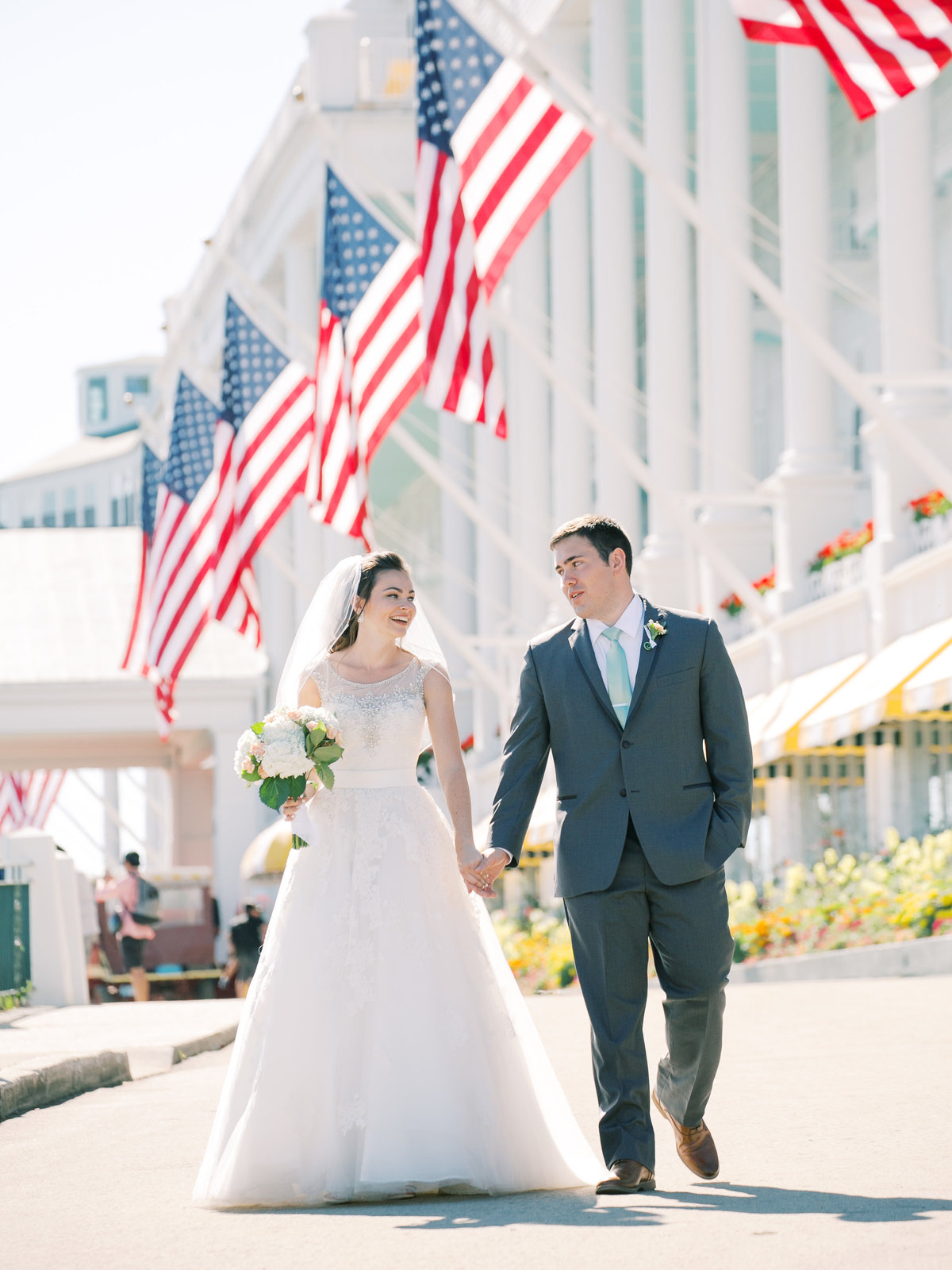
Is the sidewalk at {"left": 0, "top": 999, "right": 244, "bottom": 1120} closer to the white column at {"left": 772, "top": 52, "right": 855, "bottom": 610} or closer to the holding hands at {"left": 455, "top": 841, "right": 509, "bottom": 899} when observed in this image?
the holding hands at {"left": 455, "top": 841, "right": 509, "bottom": 899}

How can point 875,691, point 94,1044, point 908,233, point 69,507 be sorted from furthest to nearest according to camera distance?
point 69,507
point 908,233
point 875,691
point 94,1044

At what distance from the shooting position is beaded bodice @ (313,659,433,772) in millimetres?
7016

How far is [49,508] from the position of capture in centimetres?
8650

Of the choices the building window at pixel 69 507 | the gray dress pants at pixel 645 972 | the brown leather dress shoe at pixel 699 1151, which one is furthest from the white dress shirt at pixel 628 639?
the building window at pixel 69 507

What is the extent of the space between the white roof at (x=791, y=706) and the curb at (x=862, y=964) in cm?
282

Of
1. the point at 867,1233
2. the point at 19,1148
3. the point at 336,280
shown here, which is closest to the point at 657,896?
the point at 867,1233

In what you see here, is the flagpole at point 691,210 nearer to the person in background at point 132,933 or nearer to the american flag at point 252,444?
the american flag at point 252,444

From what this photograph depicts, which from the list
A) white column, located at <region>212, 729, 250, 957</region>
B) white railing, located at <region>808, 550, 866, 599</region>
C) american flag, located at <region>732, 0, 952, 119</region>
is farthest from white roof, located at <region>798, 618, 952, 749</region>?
white column, located at <region>212, 729, 250, 957</region>

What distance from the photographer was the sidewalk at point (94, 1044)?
960 centimetres

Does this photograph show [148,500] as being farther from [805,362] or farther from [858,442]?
[805,362]

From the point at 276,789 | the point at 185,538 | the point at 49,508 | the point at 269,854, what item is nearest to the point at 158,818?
the point at 49,508

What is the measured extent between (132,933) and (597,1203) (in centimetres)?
2050

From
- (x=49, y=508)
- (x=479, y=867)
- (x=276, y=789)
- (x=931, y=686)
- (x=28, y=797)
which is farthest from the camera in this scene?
(x=49, y=508)

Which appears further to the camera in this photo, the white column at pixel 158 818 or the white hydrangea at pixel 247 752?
the white column at pixel 158 818
